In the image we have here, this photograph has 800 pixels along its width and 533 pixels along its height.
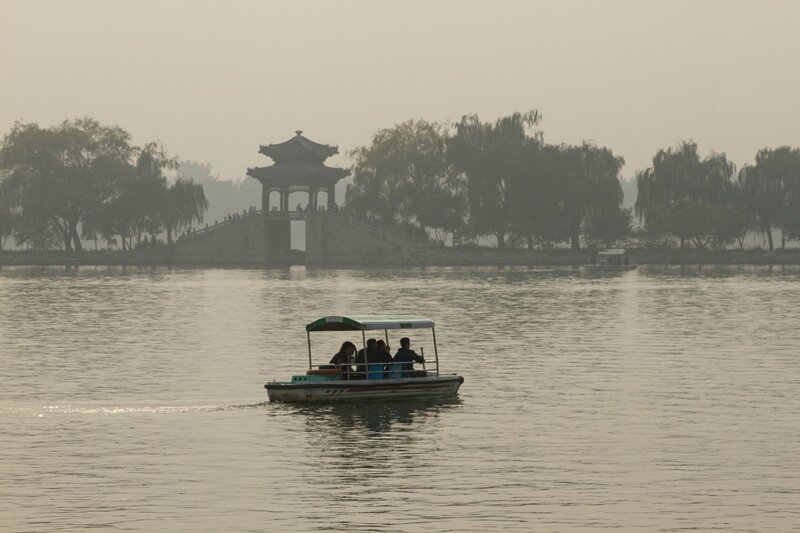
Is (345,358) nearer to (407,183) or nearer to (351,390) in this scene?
(351,390)

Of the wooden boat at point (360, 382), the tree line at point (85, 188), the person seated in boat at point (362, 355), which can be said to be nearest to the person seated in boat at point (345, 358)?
the wooden boat at point (360, 382)

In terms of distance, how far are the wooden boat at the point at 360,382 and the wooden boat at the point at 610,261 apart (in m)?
89.1

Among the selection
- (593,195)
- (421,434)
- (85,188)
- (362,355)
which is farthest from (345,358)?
(85,188)

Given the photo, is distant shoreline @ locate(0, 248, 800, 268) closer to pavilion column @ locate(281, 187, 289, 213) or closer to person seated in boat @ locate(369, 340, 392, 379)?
pavilion column @ locate(281, 187, 289, 213)

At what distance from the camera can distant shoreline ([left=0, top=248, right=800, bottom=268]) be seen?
4747 inches

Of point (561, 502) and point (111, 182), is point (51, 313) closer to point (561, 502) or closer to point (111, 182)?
point (561, 502)

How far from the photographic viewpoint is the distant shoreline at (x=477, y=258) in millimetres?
120562

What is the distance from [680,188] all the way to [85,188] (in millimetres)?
48384

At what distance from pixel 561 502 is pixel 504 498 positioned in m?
0.77

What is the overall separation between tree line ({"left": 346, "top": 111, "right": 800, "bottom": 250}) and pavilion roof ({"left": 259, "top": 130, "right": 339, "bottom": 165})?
14658 mm

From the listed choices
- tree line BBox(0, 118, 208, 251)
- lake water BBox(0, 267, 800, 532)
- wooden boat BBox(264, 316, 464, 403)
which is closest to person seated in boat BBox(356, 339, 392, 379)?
wooden boat BBox(264, 316, 464, 403)

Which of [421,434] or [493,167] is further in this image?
[493,167]

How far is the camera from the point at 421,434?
2558 cm

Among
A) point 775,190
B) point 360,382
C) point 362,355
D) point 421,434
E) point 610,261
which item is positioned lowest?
point 421,434
